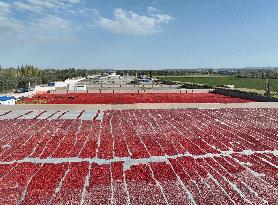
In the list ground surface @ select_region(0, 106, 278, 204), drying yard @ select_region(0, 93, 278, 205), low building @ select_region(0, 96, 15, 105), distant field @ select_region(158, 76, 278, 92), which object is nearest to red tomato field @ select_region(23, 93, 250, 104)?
low building @ select_region(0, 96, 15, 105)

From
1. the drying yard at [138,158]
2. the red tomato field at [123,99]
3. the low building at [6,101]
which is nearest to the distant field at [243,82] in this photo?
the red tomato field at [123,99]

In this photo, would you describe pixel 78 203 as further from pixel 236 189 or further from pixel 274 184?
pixel 274 184

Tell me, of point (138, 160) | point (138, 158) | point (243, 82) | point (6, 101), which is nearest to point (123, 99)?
point (6, 101)

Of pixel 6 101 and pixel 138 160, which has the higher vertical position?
pixel 6 101

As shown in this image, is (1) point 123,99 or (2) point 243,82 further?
(2) point 243,82

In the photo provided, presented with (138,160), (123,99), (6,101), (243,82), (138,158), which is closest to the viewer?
(138,160)

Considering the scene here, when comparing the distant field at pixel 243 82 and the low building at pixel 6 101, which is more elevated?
the low building at pixel 6 101

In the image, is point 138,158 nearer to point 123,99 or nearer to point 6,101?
point 6,101

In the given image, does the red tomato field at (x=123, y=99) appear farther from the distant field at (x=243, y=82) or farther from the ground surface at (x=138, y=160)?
the distant field at (x=243, y=82)
